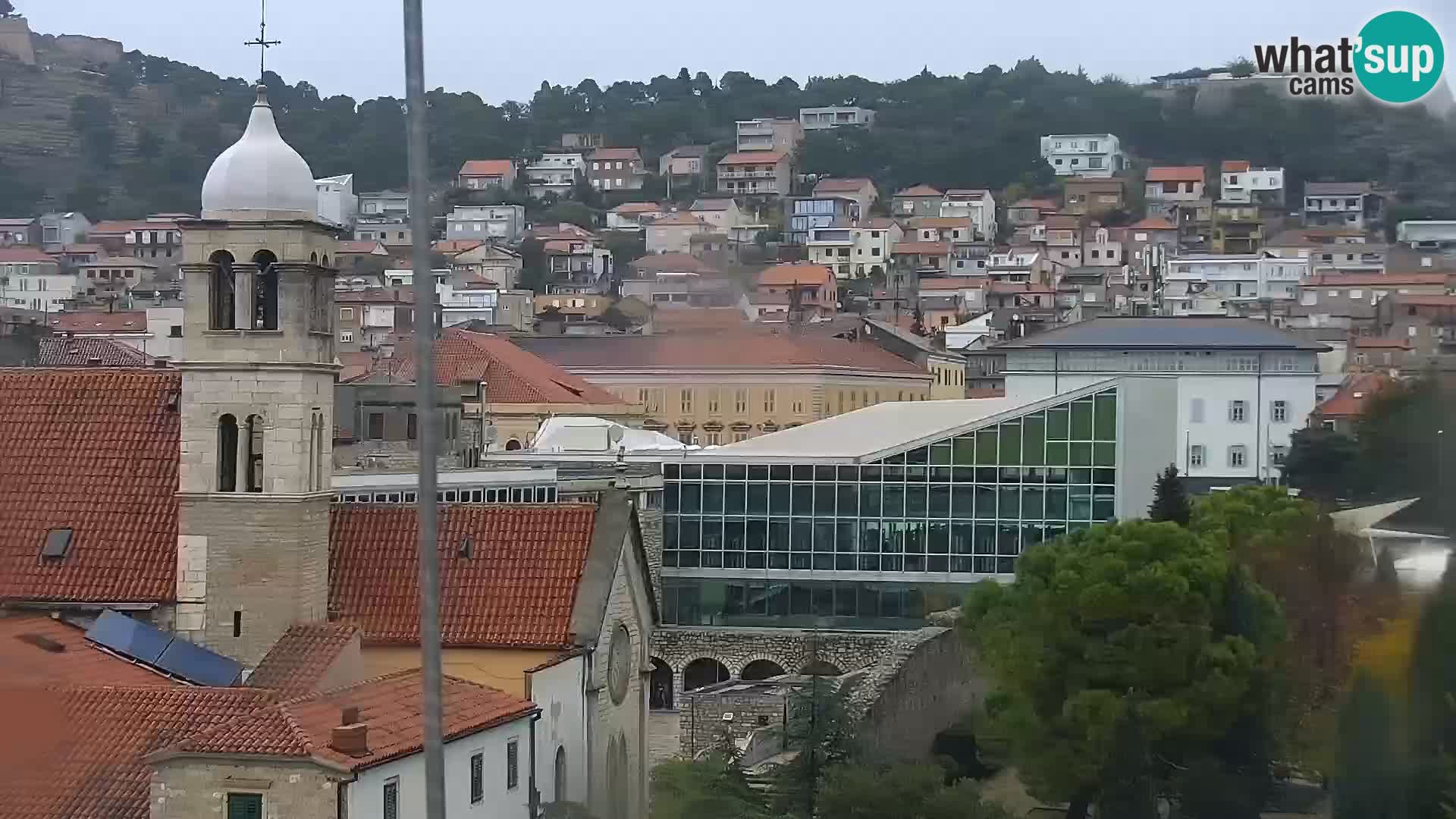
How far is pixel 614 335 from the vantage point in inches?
2089

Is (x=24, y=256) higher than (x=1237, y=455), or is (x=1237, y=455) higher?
(x=24, y=256)

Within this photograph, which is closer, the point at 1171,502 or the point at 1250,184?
the point at 1171,502

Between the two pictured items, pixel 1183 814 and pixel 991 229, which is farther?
pixel 991 229

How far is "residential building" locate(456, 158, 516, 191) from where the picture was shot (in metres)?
102

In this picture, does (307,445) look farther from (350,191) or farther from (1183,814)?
(350,191)

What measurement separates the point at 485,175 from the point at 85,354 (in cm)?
6027

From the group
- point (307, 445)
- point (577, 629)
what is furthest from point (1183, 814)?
point (307, 445)

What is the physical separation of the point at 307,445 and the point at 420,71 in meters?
13.4

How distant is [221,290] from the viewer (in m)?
22.5

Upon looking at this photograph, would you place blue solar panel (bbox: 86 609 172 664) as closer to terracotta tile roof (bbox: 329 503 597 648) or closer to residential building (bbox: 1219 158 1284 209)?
terracotta tile roof (bbox: 329 503 597 648)

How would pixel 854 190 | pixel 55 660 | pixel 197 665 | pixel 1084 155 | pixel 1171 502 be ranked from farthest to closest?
pixel 854 190 → pixel 1084 155 → pixel 1171 502 → pixel 197 665 → pixel 55 660

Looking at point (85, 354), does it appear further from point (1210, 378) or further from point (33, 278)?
point (33, 278)

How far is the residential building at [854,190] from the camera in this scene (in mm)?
90812

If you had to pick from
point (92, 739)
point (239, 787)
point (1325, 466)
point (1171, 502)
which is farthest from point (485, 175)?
point (1325, 466)
